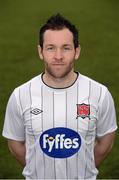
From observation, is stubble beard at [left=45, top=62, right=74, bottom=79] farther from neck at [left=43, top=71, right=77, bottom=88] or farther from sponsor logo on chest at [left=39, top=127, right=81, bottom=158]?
sponsor logo on chest at [left=39, top=127, right=81, bottom=158]

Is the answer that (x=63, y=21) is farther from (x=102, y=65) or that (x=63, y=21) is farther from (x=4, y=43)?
(x=4, y=43)

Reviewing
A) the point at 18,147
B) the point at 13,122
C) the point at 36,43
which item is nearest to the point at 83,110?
the point at 13,122

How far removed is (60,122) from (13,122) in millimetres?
413

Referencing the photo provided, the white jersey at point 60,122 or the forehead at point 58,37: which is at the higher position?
the forehead at point 58,37

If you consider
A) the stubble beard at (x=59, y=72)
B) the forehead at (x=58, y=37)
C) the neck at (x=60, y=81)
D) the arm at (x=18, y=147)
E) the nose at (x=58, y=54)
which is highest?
the forehead at (x=58, y=37)

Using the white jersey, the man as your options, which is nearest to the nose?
the man

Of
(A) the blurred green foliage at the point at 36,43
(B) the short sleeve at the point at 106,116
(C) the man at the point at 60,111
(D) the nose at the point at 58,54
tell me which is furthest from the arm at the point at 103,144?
(A) the blurred green foliage at the point at 36,43

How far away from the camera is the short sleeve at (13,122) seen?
3873mm

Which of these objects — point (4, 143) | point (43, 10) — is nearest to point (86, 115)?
point (4, 143)

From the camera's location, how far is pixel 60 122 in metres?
3.76

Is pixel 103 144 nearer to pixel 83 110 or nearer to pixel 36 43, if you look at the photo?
pixel 83 110

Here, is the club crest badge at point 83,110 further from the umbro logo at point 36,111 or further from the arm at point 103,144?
the arm at point 103,144

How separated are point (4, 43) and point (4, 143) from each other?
3.79 metres

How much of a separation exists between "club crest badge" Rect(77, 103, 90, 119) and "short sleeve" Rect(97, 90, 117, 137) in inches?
4.5
